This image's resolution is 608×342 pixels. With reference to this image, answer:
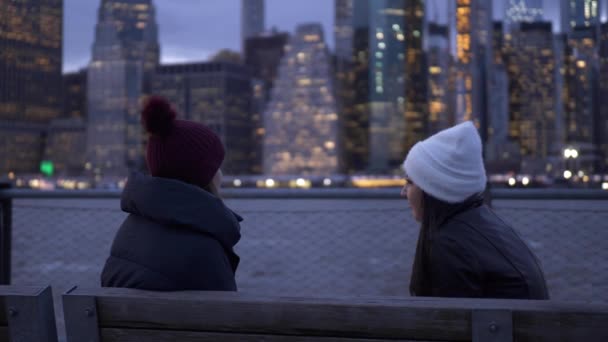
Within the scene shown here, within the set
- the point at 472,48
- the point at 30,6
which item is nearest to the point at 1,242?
the point at 30,6

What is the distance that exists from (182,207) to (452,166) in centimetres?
99

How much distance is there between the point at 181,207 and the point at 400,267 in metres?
20.9

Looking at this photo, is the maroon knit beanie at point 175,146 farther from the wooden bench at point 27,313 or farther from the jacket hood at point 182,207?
the wooden bench at point 27,313

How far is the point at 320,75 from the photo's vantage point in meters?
180

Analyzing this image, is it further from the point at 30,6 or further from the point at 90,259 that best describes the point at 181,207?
the point at 90,259

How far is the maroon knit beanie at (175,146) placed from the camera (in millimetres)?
2568

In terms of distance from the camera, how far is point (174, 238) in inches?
95.5

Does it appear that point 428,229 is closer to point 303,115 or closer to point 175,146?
point 175,146

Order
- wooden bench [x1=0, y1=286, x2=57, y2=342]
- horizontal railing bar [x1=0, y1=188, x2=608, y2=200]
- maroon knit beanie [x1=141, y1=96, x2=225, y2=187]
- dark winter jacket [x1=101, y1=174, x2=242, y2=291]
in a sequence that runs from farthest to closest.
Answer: horizontal railing bar [x1=0, y1=188, x2=608, y2=200] → maroon knit beanie [x1=141, y1=96, x2=225, y2=187] → dark winter jacket [x1=101, y1=174, x2=242, y2=291] → wooden bench [x1=0, y1=286, x2=57, y2=342]

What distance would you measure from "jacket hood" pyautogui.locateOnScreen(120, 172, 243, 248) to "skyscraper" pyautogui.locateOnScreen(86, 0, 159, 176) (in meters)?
149

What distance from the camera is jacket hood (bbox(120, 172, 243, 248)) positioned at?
2400mm

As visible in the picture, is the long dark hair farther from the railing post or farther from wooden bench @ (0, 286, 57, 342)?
the railing post

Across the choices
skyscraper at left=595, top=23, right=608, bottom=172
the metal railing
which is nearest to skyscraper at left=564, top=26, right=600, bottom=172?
skyscraper at left=595, top=23, right=608, bottom=172

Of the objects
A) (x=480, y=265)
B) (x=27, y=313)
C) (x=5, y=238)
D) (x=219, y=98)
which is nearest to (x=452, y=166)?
(x=480, y=265)
